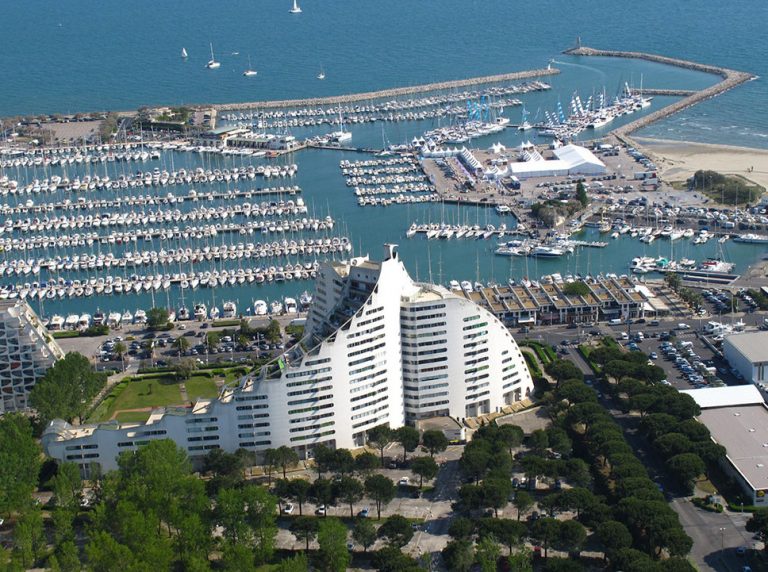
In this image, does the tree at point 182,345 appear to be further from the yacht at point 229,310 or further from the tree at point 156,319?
the yacht at point 229,310

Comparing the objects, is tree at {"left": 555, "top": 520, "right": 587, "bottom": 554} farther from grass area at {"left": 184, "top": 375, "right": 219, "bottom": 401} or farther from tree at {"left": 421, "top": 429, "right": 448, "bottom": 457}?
grass area at {"left": 184, "top": 375, "right": 219, "bottom": 401}

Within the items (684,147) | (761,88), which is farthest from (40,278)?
(761,88)

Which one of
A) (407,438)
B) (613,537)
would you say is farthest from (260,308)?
(613,537)

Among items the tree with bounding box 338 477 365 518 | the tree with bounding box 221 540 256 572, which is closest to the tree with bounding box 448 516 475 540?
the tree with bounding box 338 477 365 518

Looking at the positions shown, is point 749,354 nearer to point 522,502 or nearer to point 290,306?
point 522,502

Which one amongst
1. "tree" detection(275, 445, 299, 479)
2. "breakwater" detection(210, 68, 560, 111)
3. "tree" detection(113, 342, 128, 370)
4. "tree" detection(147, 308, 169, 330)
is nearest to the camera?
"tree" detection(275, 445, 299, 479)

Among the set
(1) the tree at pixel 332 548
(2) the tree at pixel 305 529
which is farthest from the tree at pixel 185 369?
(1) the tree at pixel 332 548
